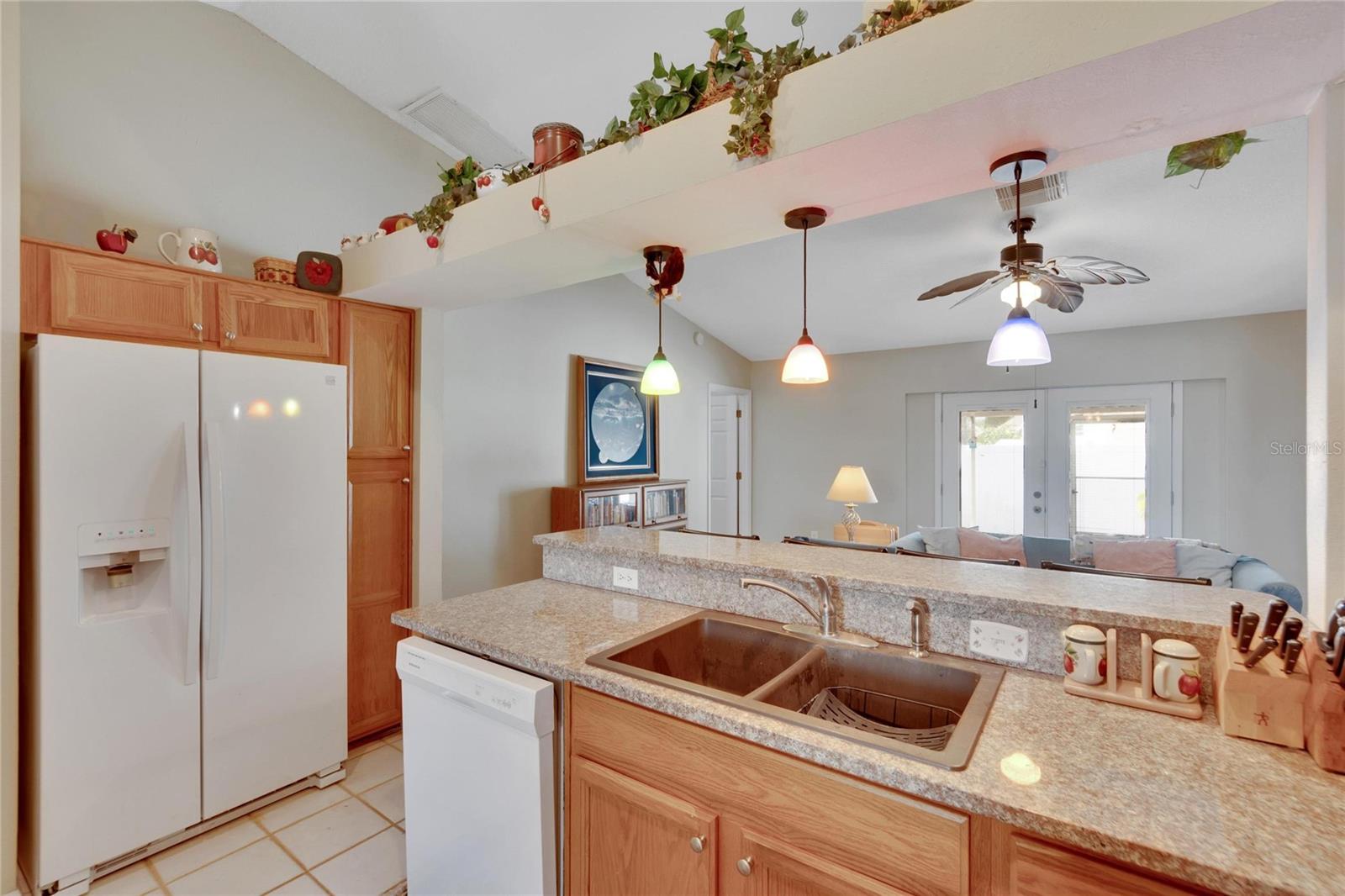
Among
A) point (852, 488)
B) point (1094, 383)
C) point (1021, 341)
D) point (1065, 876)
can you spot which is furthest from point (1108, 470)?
point (1065, 876)

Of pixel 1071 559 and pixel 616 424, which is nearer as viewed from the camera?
pixel 1071 559

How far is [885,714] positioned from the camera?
148 cm

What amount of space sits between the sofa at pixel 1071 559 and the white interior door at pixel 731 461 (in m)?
2.23

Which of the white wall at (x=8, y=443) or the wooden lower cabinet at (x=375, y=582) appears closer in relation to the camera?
the white wall at (x=8, y=443)

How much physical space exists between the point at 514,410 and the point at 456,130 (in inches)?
64.7

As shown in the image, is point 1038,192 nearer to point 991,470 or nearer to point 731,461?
point 991,470

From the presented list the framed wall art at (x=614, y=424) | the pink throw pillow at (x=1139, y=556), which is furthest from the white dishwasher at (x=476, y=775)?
the pink throw pillow at (x=1139, y=556)

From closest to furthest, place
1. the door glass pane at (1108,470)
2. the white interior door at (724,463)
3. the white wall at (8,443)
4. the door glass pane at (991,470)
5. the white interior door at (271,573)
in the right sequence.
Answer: the white wall at (8,443), the white interior door at (271,573), the door glass pane at (1108,470), the door glass pane at (991,470), the white interior door at (724,463)

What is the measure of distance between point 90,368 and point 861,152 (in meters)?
2.39

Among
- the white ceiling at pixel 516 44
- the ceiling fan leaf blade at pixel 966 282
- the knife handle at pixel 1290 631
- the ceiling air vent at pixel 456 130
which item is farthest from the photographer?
the ceiling air vent at pixel 456 130

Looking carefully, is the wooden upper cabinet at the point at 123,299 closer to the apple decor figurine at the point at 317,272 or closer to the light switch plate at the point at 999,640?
the apple decor figurine at the point at 317,272

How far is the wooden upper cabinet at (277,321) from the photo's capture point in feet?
7.79

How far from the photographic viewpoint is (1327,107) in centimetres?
114

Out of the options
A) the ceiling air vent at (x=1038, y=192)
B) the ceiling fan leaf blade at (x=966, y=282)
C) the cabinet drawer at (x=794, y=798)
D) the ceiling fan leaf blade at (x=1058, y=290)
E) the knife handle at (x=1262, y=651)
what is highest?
the ceiling air vent at (x=1038, y=192)
